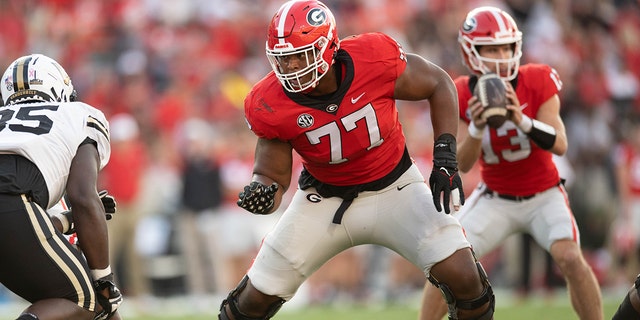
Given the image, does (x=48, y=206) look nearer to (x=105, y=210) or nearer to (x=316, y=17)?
(x=105, y=210)

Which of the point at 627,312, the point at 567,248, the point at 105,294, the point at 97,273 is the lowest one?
the point at 567,248

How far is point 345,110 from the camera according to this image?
193 inches

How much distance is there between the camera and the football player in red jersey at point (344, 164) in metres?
4.83

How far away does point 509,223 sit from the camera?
625cm

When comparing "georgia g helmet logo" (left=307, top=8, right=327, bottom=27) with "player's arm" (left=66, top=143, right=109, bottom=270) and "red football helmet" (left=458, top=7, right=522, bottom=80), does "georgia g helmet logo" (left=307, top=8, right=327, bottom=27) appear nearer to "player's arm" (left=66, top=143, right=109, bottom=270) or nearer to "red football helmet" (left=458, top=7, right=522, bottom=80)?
"player's arm" (left=66, top=143, right=109, bottom=270)

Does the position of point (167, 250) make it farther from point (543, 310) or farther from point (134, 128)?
point (543, 310)

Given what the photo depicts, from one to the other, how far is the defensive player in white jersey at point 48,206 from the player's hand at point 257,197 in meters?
0.70

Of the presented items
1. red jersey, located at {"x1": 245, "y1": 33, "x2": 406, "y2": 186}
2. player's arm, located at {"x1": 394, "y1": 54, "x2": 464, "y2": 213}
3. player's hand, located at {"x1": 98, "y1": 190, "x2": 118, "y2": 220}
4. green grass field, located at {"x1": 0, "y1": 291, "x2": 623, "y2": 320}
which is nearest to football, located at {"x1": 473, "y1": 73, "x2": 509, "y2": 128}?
player's arm, located at {"x1": 394, "y1": 54, "x2": 464, "y2": 213}

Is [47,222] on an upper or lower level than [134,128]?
upper

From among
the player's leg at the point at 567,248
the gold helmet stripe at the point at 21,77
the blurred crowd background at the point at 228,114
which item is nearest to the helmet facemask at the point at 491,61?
the player's leg at the point at 567,248

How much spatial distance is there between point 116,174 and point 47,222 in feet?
19.7

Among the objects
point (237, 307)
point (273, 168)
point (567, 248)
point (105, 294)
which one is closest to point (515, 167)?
point (567, 248)

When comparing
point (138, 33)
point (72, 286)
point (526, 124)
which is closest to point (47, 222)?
point (72, 286)

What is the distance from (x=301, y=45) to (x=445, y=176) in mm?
972
